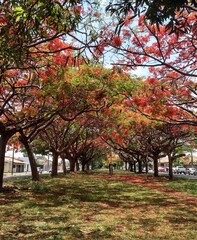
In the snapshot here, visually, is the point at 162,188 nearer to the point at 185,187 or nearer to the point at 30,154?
the point at 185,187

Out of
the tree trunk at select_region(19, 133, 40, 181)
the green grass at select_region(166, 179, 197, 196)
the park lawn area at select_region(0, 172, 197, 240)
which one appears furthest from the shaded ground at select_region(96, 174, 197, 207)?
the tree trunk at select_region(19, 133, 40, 181)

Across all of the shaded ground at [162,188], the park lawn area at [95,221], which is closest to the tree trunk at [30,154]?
the park lawn area at [95,221]

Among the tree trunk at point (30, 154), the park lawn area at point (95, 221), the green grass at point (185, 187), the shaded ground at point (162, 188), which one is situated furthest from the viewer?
the tree trunk at point (30, 154)

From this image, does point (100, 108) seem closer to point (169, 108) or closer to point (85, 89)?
point (85, 89)

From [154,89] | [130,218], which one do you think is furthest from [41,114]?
[130,218]

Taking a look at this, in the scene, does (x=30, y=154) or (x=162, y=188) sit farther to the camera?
(x=30, y=154)

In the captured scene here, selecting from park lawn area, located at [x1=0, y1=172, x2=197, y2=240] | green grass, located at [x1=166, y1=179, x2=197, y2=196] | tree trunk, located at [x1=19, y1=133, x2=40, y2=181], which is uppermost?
tree trunk, located at [x1=19, y1=133, x2=40, y2=181]

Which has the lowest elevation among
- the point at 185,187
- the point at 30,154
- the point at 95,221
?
the point at 185,187

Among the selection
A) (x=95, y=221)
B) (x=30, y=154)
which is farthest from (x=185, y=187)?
(x=95, y=221)

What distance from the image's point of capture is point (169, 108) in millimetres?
17016

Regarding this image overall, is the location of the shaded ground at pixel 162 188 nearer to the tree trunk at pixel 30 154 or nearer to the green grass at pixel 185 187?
the green grass at pixel 185 187

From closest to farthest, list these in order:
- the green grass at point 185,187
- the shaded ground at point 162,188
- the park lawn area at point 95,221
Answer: the park lawn area at point 95,221, the shaded ground at point 162,188, the green grass at point 185,187

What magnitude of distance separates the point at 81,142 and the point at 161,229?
38.3 meters

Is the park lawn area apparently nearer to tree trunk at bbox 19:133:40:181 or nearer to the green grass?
the green grass
